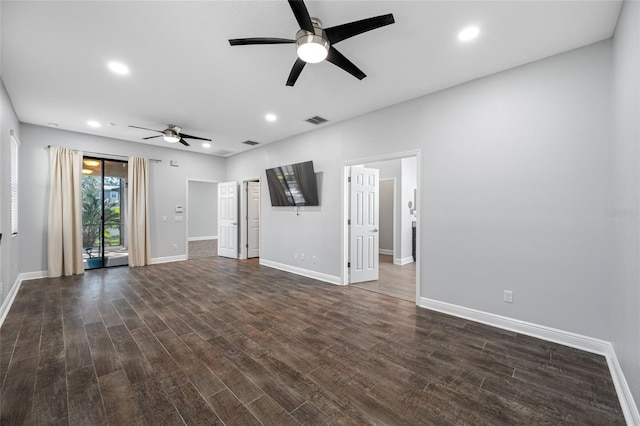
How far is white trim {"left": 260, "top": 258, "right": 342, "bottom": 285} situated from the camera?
477 cm

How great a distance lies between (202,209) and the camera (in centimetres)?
1109

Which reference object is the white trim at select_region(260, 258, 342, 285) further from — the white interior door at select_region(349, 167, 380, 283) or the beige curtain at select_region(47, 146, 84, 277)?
the beige curtain at select_region(47, 146, 84, 277)

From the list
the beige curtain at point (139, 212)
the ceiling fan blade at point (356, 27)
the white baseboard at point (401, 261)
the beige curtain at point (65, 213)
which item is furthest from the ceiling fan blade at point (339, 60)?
the beige curtain at point (65, 213)

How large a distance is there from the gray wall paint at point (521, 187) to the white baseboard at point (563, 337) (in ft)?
0.22

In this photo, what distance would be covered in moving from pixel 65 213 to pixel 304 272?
4.86 meters

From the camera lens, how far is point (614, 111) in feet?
7.47

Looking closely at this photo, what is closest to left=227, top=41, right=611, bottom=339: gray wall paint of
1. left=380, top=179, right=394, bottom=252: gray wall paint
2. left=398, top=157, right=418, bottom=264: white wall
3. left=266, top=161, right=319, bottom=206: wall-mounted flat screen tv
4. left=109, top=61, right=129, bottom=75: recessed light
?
left=266, top=161, right=319, bottom=206: wall-mounted flat screen tv

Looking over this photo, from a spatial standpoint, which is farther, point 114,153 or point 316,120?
point 114,153

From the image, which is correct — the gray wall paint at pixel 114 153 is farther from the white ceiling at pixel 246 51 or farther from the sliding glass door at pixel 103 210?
the white ceiling at pixel 246 51

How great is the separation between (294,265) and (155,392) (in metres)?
3.74

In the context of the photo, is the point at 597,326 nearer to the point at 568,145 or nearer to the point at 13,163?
the point at 568,145

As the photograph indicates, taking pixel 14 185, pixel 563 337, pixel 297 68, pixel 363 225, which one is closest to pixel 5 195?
pixel 14 185

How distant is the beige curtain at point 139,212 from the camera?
6059mm

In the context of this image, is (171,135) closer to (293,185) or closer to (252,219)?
(293,185)
